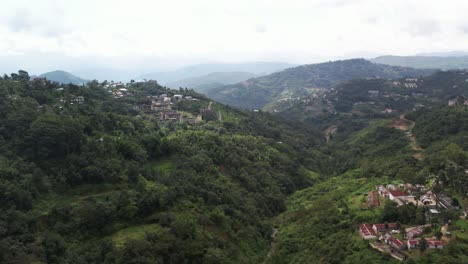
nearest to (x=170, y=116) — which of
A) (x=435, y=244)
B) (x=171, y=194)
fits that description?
(x=171, y=194)

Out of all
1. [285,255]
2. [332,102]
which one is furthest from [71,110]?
[332,102]

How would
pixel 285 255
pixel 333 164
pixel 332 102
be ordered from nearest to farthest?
pixel 285 255 → pixel 333 164 → pixel 332 102

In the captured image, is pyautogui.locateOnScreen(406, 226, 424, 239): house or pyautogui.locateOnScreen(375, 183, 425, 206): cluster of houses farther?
pyautogui.locateOnScreen(375, 183, 425, 206): cluster of houses

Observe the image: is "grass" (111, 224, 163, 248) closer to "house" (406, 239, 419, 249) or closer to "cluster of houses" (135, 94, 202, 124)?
"house" (406, 239, 419, 249)

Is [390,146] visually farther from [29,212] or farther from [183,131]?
[29,212]

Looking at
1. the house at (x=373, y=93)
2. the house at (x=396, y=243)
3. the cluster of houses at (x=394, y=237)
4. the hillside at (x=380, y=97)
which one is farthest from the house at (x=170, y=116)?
the house at (x=373, y=93)

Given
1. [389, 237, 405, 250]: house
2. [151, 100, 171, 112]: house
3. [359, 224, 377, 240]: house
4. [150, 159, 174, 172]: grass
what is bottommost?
[359, 224, 377, 240]: house

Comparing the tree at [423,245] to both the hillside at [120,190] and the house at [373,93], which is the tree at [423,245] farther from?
the house at [373,93]

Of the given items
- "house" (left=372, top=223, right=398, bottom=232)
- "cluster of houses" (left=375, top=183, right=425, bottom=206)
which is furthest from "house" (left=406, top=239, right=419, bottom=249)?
"cluster of houses" (left=375, top=183, right=425, bottom=206)
